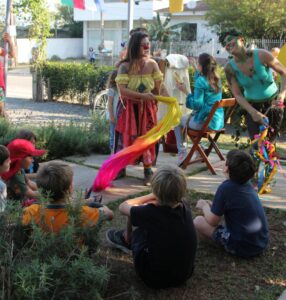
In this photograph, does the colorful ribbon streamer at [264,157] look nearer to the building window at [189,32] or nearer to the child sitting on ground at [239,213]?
the child sitting on ground at [239,213]

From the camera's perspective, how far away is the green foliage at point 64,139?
6.67 m

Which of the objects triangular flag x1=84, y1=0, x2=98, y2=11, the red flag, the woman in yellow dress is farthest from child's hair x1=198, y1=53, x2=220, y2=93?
triangular flag x1=84, y1=0, x2=98, y2=11

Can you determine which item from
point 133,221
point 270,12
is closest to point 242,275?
point 133,221

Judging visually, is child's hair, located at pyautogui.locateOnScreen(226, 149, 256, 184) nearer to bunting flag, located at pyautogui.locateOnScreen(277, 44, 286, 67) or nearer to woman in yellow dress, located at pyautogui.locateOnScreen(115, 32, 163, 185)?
woman in yellow dress, located at pyautogui.locateOnScreen(115, 32, 163, 185)

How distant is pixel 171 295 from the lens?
3.08 m

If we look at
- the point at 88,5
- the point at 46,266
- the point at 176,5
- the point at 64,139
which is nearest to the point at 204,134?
the point at 64,139

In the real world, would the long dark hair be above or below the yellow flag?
below

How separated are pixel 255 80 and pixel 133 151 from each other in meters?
1.51

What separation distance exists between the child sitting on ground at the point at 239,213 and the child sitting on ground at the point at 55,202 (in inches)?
38.3

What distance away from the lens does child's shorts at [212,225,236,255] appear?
3.61m

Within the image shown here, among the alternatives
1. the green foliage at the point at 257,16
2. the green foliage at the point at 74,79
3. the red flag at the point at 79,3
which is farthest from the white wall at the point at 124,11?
the red flag at the point at 79,3

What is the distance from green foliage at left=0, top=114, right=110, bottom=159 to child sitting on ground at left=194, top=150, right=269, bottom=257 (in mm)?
3434

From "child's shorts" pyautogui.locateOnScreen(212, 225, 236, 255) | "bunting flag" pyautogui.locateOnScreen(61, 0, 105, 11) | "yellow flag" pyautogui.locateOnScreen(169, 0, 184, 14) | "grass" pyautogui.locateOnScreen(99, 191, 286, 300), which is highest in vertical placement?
"bunting flag" pyautogui.locateOnScreen(61, 0, 105, 11)

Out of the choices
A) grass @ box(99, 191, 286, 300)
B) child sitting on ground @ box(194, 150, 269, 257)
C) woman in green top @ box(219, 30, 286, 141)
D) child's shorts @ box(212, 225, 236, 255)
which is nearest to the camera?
grass @ box(99, 191, 286, 300)
